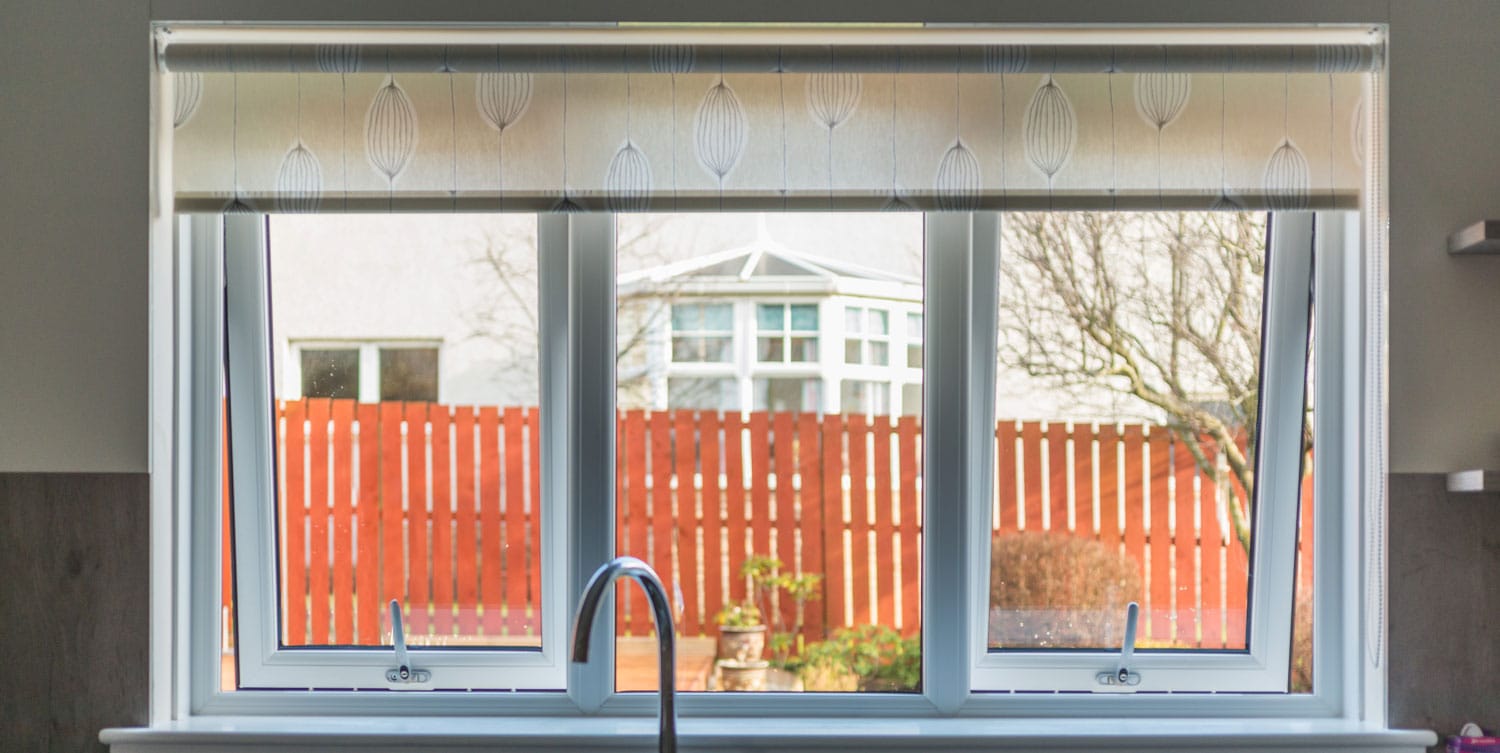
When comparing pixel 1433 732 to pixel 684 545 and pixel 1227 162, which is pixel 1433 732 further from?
pixel 684 545

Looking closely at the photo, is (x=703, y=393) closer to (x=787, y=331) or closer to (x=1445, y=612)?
(x=787, y=331)

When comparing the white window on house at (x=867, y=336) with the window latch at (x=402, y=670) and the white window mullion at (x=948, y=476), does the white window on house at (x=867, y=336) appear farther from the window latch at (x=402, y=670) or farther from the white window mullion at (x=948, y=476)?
the window latch at (x=402, y=670)

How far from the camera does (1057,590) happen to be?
2295 mm

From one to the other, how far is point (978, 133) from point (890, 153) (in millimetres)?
159

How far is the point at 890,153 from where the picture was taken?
2150 mm

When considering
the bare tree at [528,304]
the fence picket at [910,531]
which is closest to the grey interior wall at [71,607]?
the bare tree at [528,304]

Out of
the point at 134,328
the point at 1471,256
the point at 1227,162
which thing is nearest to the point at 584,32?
the point at 134,328

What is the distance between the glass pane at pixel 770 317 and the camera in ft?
7.52

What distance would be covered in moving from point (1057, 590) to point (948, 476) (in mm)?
304

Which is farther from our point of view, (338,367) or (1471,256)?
(338,367)

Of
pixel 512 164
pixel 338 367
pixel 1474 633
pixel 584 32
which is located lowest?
pixel 1474 633

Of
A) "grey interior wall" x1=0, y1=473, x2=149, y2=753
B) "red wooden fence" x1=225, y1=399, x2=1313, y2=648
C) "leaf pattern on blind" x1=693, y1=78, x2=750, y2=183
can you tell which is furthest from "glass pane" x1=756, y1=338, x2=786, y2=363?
"grey interior wall" x1=0, y1=473, x2=149, y2=753

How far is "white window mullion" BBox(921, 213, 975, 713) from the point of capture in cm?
226

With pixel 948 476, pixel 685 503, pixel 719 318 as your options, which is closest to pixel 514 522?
pixel 685 503
